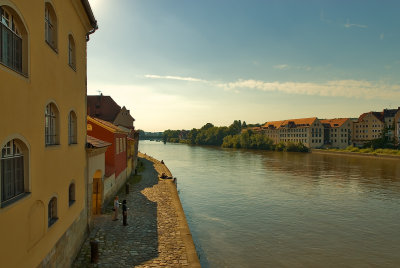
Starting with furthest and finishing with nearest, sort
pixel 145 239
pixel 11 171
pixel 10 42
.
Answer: pixel 145 239 → pixel 11 171 → pixel 10 42

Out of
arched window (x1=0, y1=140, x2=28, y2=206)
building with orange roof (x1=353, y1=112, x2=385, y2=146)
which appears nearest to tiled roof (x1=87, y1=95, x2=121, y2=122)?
arched window (x1=0, y1=140, x2=28, y2=206)

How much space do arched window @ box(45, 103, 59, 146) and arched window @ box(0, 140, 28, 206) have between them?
77.1 inches

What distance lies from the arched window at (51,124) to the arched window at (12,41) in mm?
2327

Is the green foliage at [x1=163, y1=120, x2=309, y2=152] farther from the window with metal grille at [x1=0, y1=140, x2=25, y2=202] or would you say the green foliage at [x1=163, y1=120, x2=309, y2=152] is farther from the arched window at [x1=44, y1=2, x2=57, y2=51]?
the window with metal grille at [x1=0, y1=140, x2=25, y2=202]

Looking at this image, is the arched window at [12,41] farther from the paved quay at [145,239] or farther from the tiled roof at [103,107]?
the tiled roof at [103,107]

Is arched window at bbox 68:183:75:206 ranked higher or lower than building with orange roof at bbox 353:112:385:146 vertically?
lower

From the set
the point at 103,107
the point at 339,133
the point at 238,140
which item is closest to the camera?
the point at 103,107

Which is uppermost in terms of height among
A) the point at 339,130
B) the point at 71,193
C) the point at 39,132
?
the point at 339,130

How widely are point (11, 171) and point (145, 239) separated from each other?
Result: 8818 millimetres

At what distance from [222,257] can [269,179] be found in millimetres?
26071

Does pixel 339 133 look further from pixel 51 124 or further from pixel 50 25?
pixel 50 25

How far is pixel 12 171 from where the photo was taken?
20.4 ft

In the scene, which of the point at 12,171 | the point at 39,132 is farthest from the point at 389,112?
the point at 12,171

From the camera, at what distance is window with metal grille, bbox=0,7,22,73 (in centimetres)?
563
